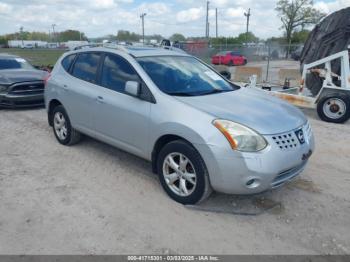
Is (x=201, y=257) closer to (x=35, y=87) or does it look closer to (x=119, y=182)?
(x=119, y=182)

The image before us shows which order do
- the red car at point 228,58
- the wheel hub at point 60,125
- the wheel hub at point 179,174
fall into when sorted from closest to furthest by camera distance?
1. the wheel hub at point 179,174
2. the wheel hub at point 60,125
3. the red car at point 228,58

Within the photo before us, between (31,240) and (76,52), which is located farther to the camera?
(76,52)

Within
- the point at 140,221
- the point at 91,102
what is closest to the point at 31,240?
the point at 140,221

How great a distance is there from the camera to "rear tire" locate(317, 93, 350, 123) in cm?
746

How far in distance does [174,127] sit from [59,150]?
276cm

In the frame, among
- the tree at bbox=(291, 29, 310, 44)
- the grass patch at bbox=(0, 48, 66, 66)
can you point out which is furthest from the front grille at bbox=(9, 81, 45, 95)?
the tree at bbox=(291, 29, 310, 44)

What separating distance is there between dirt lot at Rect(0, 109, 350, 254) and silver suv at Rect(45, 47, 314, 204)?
369 millimetres

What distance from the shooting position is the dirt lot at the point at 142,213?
3.02m

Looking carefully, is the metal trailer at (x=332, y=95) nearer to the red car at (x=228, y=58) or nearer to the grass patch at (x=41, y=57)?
the grass patch at (x=41, y=57)

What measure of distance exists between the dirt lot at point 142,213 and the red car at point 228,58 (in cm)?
2574

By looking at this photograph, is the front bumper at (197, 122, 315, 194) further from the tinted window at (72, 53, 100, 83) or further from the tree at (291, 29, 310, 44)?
the tree at (291, 29, 310, 44)

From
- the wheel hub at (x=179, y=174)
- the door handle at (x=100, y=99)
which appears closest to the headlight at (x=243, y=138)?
the wheel hub at (x=179, y=174)

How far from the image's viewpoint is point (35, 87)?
8.59 metres

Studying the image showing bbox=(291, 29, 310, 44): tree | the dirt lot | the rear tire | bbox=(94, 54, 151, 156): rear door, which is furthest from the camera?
bbox=(291, 29, 310, 44): tree
